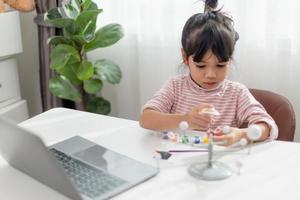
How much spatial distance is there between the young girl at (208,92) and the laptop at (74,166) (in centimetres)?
22

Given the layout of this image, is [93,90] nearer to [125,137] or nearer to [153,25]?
[153,25]

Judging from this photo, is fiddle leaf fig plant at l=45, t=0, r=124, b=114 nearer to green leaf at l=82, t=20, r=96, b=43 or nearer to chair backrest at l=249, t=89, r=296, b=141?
green leaf at l=82, t=20, r=96, b=43

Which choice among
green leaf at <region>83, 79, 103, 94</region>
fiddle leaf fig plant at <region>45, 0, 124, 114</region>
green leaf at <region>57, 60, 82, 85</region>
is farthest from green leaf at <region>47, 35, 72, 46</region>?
green leaf at <region>83, 79, 103, 94</region>

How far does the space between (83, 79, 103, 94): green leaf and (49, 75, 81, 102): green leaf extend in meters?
0.07

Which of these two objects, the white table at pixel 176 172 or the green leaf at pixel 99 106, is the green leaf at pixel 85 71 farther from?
the white table at pixel 176 172

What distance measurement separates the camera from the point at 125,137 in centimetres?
135

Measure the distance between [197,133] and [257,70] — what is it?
34.0 inches

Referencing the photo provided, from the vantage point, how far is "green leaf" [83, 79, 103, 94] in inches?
90.0

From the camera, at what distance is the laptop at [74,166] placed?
952 mm

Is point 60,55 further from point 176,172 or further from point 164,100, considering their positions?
point 176,172

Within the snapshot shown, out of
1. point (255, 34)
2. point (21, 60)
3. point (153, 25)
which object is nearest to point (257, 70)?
point (255, 34)

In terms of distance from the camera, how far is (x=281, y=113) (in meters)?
1.56

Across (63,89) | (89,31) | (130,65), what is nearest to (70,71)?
(63,89)

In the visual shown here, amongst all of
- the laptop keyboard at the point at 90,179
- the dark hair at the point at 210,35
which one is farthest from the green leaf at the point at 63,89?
the laptop keyboard at the point at 90,179
